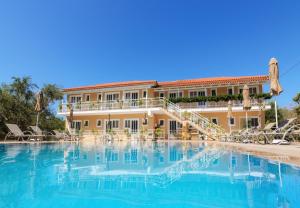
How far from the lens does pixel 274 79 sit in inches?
477

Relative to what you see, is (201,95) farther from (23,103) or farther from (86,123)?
(23,103)

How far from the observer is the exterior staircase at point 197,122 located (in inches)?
818

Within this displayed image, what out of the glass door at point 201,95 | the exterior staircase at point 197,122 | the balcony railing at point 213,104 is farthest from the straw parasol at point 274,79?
the glass door at point 201,95

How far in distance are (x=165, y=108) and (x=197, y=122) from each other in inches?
150

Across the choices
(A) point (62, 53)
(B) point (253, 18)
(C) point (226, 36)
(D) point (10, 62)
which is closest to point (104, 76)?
(A) point (62, 53)

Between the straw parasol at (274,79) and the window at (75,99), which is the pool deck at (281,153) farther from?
the window at (75,99)

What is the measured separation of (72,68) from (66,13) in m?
15.3

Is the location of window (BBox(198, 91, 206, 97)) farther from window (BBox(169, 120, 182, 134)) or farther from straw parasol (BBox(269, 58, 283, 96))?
straw parasol (BBox(269, 58, 283, 96))

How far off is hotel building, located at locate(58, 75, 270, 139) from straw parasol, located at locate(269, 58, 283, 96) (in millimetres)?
9190

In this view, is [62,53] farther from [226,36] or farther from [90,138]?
[226,36]

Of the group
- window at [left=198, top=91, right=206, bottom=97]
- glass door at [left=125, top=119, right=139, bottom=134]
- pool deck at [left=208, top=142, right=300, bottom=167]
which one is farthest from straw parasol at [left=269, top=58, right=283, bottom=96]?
glass door at [left=125, top=119, right=139, bottom=134]

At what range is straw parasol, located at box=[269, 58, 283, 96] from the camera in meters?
11.9

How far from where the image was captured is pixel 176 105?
25125 millimetres

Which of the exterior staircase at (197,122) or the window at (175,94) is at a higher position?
the window at (175,94)
